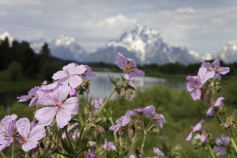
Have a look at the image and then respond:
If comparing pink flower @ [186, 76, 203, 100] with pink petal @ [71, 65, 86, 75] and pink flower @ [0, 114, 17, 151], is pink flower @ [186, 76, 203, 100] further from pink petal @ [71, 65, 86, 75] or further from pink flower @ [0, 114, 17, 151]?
pink flower @ [0, 114, 17, 151]

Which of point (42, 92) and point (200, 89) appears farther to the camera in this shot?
point (200, 89)

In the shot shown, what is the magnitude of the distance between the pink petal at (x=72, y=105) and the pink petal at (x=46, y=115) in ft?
0.18

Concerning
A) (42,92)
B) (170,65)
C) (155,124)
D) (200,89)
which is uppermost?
(42,92)

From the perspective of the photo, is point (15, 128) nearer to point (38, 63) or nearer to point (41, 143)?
point (41, 143)

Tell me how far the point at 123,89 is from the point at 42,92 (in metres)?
0.42

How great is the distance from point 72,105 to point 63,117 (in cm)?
6

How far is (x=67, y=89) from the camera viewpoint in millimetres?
1061

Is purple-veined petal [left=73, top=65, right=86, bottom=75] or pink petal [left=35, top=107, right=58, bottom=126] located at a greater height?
purple-veined petal [left=73, top=65, right=86, bottom=75]

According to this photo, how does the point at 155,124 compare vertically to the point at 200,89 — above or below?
below

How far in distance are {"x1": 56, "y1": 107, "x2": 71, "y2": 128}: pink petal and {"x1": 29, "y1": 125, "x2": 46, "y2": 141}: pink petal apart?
12cm

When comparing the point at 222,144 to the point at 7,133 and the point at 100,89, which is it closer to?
the point at 7,133

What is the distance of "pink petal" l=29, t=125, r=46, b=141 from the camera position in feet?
3.51

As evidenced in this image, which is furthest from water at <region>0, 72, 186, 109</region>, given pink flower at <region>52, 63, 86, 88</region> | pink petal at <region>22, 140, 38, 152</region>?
pink petal at <region>22, 140, 38, 152</region>

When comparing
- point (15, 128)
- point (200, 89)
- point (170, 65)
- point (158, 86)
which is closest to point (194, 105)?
point (158, 86)
